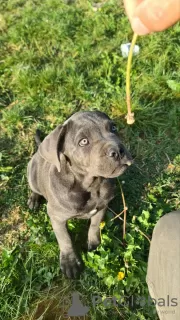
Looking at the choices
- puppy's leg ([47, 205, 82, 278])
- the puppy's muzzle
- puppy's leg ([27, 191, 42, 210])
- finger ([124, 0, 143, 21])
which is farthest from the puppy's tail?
finger ([124, 0, 143, 21])

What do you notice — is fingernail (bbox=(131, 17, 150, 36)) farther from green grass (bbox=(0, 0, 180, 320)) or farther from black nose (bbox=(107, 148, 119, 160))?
green grass (bbox=(0, 0, 180, 320))

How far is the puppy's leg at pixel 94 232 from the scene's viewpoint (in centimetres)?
402

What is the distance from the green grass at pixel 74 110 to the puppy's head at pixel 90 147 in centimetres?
105

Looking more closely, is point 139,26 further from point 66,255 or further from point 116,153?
point 66,255

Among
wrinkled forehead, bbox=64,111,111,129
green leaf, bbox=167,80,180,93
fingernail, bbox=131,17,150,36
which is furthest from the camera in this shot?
green leaf, bbox=167,80,180,93

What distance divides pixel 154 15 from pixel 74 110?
10.7ft

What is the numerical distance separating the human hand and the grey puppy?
1128 mm

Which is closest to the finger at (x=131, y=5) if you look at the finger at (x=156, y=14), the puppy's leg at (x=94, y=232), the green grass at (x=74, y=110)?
the finger at (x=156, y=14)

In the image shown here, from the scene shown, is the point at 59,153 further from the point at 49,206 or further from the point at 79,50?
the point at 79,50

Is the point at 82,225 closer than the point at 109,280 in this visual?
No

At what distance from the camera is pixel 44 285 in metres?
4.11

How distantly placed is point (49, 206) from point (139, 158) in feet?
5.32

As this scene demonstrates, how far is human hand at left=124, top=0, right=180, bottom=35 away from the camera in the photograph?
2.14 m

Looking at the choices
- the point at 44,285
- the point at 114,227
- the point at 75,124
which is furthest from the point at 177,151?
the point at 44,285
